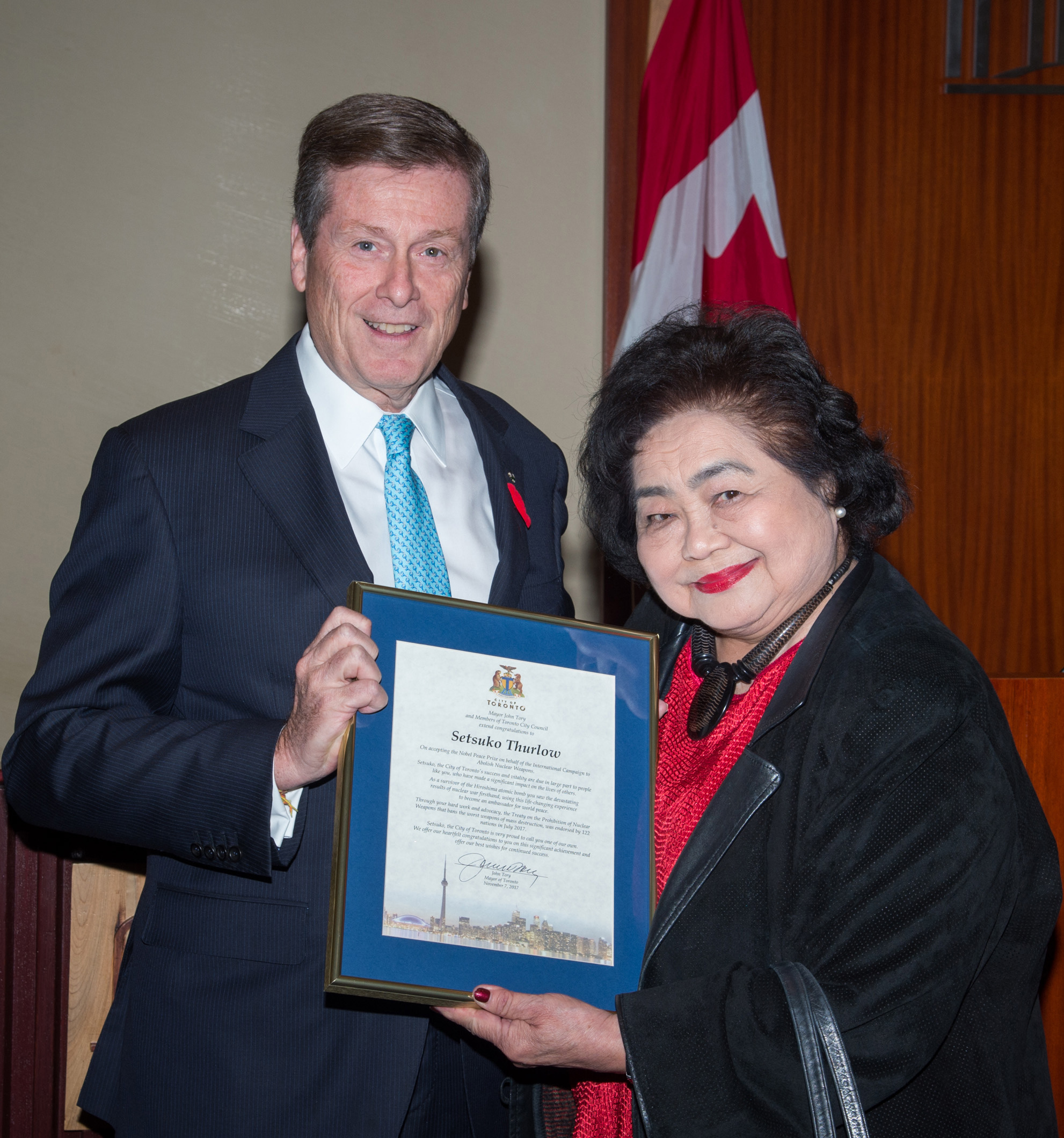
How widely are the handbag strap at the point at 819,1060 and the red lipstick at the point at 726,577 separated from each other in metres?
0.64

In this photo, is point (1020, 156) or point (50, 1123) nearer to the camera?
point (50, 1123)

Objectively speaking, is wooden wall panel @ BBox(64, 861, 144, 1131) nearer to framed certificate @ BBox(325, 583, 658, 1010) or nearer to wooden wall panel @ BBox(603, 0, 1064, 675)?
framed certificate @ BBox(325, 583, 658, 1010)

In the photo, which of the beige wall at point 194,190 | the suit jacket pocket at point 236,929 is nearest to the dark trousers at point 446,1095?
the suit jacket pocket at point 236,929

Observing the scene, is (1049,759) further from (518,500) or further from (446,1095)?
(446,1095)

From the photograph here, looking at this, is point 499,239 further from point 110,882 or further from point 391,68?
point 110,882

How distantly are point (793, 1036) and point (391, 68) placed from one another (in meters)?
3.24

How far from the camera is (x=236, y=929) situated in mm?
1821

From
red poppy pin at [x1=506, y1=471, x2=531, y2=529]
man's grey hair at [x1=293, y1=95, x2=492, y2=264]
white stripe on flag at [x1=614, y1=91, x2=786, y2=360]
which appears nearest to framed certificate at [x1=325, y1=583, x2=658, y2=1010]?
red poppy pin at [x1=506, y1=471, x2=531, y2=529]

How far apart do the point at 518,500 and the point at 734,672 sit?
619mm

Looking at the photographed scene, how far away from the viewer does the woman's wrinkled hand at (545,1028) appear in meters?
1.59

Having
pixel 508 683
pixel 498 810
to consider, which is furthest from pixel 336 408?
pixel 498 810

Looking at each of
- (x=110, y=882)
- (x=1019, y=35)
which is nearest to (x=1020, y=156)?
(x=1019, y=35)

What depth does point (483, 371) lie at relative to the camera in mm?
3838

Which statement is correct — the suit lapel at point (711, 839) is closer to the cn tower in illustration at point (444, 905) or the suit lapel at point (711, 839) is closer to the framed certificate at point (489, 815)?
the framed certificate at point (489, 815)
